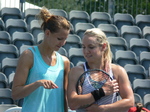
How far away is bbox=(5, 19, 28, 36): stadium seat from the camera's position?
26.3 ft

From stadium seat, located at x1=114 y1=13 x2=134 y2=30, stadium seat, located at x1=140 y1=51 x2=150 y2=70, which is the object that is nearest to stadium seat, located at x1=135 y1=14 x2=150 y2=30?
stadium seat, located at x1=114 y1=13 x2=134 y2=30

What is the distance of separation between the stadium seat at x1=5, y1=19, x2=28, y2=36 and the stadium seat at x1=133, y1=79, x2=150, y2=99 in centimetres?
238

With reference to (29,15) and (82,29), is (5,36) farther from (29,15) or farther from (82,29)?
(82,29)

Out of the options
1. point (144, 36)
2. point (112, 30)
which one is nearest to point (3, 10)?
point (112, 30)

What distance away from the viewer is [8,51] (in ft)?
23.6

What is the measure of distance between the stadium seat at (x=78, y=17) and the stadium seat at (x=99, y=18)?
0.35 ft

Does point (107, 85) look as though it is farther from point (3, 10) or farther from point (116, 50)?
point (3, 10)

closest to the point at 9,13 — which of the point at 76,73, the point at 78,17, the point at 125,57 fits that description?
the point at 78,17

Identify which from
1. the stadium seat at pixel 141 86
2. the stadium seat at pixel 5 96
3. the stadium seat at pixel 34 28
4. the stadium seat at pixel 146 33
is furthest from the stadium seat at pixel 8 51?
the stadium seat at pixel 146 33

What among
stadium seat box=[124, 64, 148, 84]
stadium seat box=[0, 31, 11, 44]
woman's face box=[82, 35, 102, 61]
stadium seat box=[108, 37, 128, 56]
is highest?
woman's face box=[82, 35, 102, 61]

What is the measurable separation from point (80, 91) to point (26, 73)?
1.31 feet

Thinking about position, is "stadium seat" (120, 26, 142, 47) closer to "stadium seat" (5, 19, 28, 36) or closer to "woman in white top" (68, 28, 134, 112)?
"stadium seat" (5, 19, 28, 36)

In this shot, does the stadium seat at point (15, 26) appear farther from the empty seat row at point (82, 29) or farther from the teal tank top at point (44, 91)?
the teal tank top at point (44, 91)

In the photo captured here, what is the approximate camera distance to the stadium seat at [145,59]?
7.73 m
